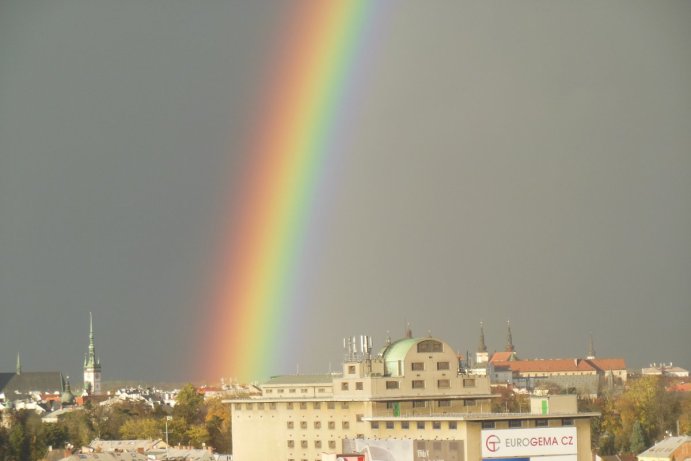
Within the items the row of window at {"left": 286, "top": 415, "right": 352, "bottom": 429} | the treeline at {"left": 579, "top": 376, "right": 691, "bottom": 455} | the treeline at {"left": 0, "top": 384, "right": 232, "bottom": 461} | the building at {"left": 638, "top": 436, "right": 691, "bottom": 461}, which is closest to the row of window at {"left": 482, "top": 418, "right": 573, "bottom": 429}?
the row of window at {"left": 286, "top": 415, "right": 352, "bottom": 429}

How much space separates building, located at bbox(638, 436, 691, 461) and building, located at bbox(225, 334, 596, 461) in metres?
31.3

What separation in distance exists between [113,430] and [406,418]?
88.3 m

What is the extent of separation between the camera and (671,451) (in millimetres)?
119125

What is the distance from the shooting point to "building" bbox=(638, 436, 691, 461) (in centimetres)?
11701

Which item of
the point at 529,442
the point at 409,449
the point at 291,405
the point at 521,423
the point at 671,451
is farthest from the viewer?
the point at 671,451

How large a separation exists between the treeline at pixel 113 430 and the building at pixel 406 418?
170 feet

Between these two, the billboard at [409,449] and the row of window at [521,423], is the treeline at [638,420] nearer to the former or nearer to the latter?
the billboard at [409,449]

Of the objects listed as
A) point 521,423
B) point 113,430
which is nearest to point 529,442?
point 521,423

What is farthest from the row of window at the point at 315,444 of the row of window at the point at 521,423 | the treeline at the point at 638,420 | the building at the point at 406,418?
the treeline at the point at 638,420

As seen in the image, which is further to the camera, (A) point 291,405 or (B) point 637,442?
(B) point 637,442

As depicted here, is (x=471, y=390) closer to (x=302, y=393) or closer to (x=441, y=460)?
(x=441, y=460)

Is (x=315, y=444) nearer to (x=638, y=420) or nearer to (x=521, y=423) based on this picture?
(x=521, y=423)

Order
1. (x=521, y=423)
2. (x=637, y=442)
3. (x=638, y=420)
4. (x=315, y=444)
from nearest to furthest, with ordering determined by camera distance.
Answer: (x=521, y=423)
(x=315, y=444)
(x=637, y=442)
(x=638, y=420)

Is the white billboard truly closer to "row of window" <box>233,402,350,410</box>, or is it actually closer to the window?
the window
